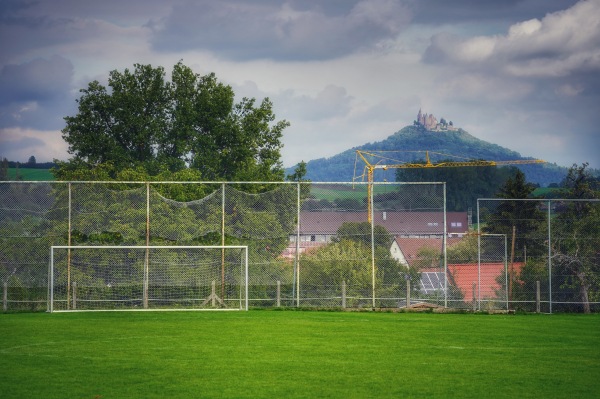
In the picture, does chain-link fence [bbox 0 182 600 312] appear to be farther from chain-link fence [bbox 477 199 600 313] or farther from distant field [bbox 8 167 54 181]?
distant field [bbox 8 167 54 181]

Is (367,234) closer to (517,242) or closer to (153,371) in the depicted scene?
(517,242)

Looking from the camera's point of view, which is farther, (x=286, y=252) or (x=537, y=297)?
(x=286, y=252)

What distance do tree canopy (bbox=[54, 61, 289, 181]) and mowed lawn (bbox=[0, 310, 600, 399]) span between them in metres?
33.7

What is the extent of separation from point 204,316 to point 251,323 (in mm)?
2930

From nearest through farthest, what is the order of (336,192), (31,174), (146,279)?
(146,279), (336,192), (31,174)

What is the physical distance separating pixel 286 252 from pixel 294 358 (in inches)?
518

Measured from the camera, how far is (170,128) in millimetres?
59281

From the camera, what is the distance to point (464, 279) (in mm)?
27531

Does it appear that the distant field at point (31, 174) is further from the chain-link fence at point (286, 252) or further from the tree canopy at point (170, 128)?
the chain-link fence at point (286, 252)

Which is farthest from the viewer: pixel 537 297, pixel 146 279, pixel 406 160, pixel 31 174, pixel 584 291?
pixel 406 160

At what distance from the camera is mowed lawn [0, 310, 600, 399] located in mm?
11250

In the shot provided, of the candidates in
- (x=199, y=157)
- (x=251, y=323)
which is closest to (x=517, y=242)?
(x=251, y=323)

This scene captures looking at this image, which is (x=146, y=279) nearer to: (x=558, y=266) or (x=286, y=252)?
(x=286, y=252)

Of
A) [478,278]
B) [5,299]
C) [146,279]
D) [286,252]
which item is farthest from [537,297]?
[5,299]
